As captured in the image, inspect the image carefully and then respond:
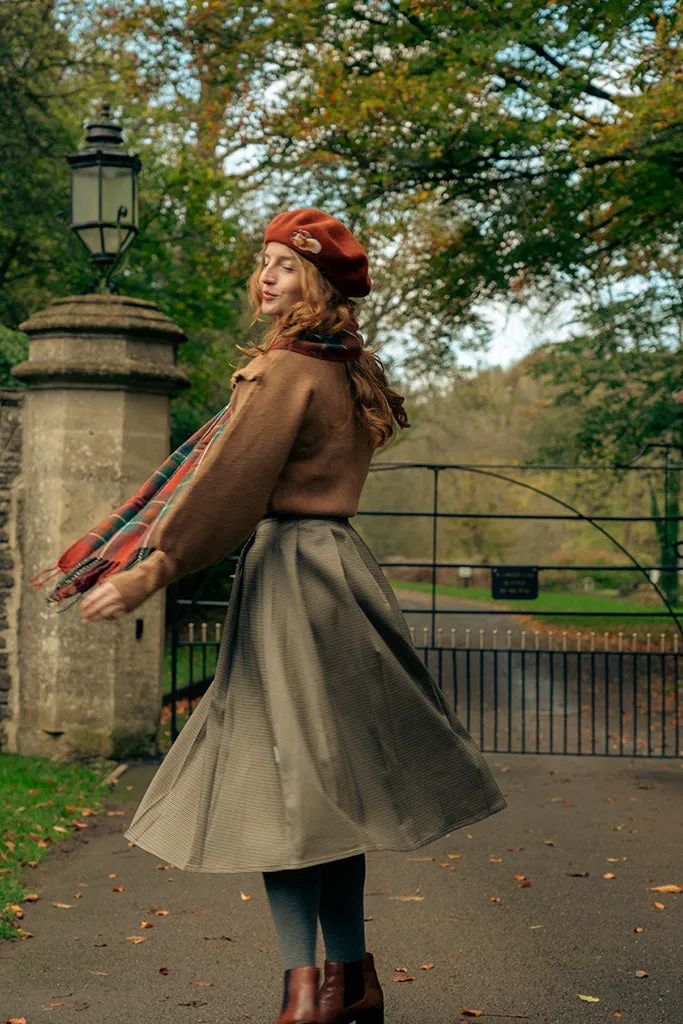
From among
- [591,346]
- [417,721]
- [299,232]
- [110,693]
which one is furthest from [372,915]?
[591,346]

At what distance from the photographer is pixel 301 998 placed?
2850 mm

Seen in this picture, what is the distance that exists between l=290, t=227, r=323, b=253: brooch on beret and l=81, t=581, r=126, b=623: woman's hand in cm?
99

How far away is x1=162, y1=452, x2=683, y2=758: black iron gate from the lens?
8.21 metres

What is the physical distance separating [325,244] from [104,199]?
5.35 m

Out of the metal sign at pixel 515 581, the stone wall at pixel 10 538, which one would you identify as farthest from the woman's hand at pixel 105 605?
the metal sign at pixel 515 581

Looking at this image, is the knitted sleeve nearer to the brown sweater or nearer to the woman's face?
the brown sweater

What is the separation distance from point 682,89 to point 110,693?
19.3 ft

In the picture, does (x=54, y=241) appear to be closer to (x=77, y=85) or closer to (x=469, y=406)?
(x=77, y=85)

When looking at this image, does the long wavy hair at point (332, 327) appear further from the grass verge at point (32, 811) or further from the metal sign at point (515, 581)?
the metal sign at point (515, 581)

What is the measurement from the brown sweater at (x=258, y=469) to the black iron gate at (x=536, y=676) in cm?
324

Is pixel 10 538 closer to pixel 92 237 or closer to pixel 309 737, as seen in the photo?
pixel 92 237

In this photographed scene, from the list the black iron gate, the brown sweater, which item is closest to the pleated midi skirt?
the brown sweater

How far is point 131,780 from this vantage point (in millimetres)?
7250

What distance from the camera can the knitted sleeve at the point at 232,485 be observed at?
2922mm
